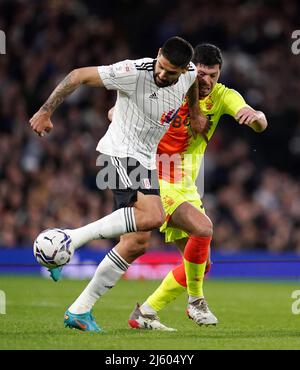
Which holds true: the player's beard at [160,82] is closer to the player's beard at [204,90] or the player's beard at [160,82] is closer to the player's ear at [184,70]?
the player's ear at [184,70]

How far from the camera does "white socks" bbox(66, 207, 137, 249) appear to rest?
279 inches

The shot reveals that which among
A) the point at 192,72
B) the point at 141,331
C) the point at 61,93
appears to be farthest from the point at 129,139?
the point at 141,331

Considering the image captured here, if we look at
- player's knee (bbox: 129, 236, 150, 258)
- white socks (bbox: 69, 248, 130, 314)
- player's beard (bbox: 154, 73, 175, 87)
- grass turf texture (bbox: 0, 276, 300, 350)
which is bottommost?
grass turf texture (bbox: 0, 276, 300, 350)

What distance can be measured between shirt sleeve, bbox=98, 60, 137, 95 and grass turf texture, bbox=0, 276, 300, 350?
6.38ft

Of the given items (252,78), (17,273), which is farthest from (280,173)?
(17,273)

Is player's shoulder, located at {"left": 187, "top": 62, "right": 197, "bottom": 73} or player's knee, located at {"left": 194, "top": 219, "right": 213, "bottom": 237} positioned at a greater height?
player's shoulder, located at {"left": 187, "top": 62, "right": 197, "bottom": 73}

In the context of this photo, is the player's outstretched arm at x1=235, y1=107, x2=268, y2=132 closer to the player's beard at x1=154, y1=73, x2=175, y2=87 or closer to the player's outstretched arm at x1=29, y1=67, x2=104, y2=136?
the player's beard at x1=154, y1=73, x2=175, y2=87

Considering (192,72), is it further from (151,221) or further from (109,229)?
(109,229)

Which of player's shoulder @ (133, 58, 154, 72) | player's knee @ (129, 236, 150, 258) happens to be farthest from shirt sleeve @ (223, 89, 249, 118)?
player's knee @ (129, 236, 150, 258)

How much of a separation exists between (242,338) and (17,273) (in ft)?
31.7

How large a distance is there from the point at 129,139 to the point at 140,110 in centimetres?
26

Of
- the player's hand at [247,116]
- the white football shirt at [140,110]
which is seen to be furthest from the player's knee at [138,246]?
the player's hand at [247,116]

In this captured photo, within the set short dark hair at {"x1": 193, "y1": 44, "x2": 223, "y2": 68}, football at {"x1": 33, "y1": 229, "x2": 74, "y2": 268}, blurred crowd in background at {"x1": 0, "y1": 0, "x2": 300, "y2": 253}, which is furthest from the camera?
blurred crowd in background at {"x1": 0, "y1": 0, "x2": 300, "y2": 253}
